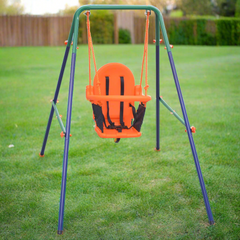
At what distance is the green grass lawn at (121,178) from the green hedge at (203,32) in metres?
19.8

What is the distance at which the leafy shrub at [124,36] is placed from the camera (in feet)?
79.4

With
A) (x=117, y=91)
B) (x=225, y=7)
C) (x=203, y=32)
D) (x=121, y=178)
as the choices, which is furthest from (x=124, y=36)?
(x=225, y=7)

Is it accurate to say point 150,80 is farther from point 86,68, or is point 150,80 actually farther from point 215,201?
point 215,201

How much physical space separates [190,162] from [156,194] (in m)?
0.97

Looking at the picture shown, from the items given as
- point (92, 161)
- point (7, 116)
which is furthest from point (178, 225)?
point (7, 116)

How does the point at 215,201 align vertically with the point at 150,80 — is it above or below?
below

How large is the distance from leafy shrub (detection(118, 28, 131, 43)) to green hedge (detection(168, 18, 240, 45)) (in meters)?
3.59

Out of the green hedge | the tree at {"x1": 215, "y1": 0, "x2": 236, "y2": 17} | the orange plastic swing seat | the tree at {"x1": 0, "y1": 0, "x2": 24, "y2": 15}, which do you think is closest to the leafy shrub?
the green hedge

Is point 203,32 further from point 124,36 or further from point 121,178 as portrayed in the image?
point 121,178

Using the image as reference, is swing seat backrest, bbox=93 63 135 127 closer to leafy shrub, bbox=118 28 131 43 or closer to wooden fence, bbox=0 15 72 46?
wooden fence, bbox=0 15 72 46

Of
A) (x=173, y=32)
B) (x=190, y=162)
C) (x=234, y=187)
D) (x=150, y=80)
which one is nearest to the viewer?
(x=234, y=187)

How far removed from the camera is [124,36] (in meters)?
24.3

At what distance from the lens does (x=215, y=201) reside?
307 centimetres

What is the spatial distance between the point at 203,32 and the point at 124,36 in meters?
6.84
